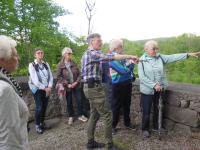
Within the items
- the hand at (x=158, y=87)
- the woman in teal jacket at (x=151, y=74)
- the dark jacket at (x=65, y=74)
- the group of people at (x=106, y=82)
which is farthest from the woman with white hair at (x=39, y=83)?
the hand at (x=158, y=87)

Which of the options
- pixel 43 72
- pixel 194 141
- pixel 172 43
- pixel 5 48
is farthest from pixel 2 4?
pixel 5 48

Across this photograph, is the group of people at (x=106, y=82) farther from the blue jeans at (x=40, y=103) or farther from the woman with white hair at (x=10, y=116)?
the woman with white hair at (x=10, y=116)

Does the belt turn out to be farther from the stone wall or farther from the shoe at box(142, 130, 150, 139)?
the stone wall

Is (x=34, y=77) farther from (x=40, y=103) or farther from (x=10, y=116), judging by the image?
(x=10, y=116)

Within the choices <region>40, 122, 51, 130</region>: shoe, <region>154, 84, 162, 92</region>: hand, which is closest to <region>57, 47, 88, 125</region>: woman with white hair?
<region>40, 122, 51, 130</region>: shoe

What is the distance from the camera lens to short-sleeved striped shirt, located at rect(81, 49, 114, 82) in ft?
15.5

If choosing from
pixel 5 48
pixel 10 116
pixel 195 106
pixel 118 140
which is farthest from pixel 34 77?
pixel 10 116

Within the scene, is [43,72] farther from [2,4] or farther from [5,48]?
[2,4]

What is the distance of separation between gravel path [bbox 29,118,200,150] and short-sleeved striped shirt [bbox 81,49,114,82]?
125cm

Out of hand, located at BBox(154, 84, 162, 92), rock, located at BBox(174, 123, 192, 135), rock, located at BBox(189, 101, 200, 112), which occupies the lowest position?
rock, located at BBox(174, 123, 192, 135)

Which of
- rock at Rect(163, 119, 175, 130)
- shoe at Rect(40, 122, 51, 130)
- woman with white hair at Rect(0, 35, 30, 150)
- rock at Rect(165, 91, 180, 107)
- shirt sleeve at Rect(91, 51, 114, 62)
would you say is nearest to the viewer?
woman with white hair at Rect(0, 35, 30, 150)

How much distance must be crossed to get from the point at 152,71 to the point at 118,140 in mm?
Answer: 1286

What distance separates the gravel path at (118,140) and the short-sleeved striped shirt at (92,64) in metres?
1.25

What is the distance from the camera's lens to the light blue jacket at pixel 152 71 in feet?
18.2
